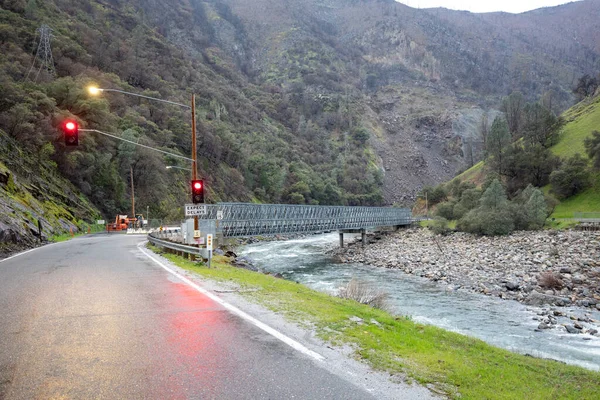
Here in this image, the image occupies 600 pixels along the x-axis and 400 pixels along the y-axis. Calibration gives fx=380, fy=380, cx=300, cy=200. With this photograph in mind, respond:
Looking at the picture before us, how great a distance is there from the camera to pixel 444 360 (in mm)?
5469

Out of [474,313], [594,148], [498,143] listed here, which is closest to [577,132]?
[498,143]

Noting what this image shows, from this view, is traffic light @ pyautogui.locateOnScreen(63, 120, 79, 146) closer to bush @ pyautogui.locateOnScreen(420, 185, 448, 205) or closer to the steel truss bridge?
the steel truss bridge

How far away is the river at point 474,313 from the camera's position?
12508 millimetres

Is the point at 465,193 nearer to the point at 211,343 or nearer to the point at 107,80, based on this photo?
the point at 211,343

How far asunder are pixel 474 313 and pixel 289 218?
28.9 metres

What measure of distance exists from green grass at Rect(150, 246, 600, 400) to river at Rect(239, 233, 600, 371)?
423cm

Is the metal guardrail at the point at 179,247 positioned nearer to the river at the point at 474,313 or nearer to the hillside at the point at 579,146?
the river at the point at 474,313

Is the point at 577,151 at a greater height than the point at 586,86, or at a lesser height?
lesser

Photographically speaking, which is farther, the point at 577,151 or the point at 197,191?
the point at 577,151

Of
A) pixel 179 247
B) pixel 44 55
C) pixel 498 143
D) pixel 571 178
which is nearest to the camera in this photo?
pixel 179 247

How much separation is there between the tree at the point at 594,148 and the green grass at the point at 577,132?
10.3ft

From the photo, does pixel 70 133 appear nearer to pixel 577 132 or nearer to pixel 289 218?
pixel 289 218

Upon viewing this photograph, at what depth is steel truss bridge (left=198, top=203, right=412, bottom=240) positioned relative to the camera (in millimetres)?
36438

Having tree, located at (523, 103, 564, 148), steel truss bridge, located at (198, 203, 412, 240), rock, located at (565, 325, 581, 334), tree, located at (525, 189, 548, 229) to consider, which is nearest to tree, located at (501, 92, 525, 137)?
tree, located at (523, 103, 564, 148)
